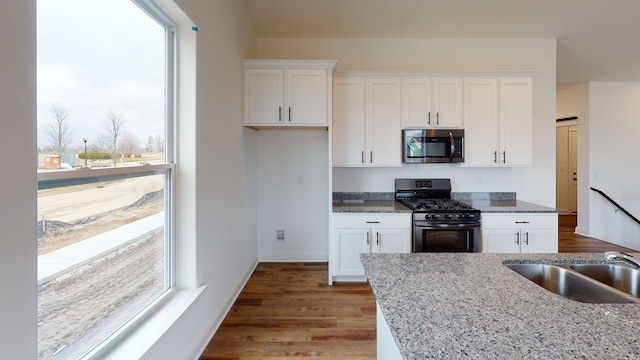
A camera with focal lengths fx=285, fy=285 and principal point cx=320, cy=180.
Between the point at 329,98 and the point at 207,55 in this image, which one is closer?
the point at 207,55

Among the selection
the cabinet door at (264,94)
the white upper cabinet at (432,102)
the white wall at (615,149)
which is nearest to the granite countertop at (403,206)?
the white upper cabinet at (432,102)

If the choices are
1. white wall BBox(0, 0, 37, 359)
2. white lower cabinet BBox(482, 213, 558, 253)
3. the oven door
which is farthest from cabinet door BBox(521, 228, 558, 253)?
white wall BBox(0, 0, 37, 359)

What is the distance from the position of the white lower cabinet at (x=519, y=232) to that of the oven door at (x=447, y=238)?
0.46ft

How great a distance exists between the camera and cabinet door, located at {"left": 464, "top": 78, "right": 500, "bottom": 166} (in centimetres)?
345

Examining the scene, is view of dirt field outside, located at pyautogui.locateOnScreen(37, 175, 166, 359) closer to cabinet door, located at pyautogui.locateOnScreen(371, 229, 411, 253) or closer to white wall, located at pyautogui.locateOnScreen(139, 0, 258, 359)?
white wall, located at pyautogui.locateOnScreen(139, 0, 258, 359)

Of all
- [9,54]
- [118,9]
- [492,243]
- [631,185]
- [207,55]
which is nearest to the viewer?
[9,54]

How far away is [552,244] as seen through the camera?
10.3ft

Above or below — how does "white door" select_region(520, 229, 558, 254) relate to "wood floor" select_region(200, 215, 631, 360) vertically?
above

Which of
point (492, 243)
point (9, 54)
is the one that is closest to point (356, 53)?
point (492, 243)

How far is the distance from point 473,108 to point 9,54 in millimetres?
3854

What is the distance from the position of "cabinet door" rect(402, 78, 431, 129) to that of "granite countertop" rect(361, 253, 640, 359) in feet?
8.00

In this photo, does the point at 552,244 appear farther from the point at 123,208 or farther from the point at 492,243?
the point at 123,208

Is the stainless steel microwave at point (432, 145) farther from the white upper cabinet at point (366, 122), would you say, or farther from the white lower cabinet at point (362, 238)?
the white lower cabinet at point (362, 238)

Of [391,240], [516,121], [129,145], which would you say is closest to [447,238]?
[391,240]
